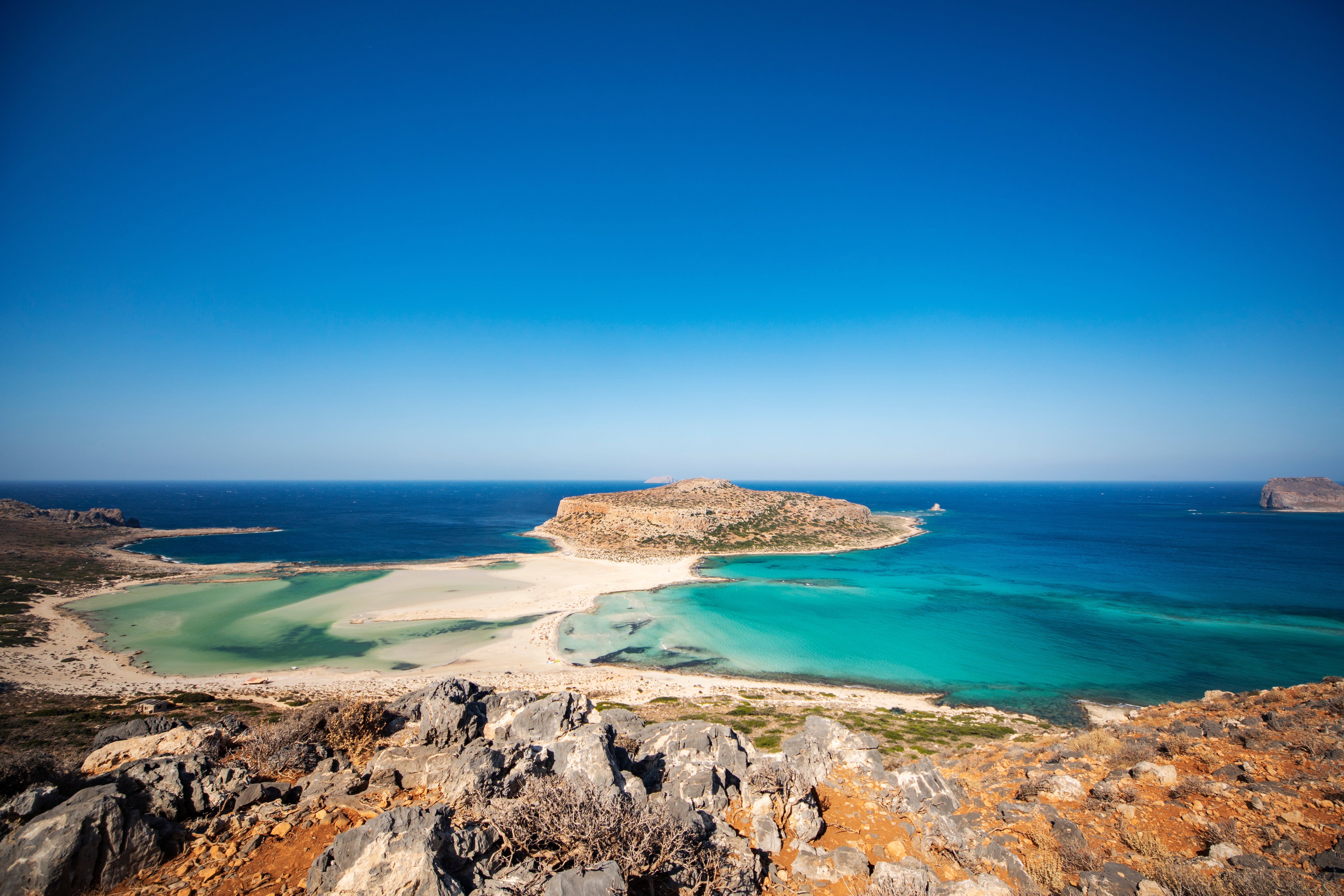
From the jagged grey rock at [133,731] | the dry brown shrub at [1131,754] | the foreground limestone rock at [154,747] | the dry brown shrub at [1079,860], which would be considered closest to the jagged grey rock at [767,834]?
the dry brown shrub at [1079,860]

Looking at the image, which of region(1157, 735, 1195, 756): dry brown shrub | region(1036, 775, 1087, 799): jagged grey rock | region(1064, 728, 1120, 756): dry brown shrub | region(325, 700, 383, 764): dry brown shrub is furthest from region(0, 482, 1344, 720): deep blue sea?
region(325, 700, 383, 764): dry brown shrub

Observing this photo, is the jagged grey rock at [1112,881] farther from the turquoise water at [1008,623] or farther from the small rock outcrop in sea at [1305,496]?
the small rock outcrop in sea at [1305,496]

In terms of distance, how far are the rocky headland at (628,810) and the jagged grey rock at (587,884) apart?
0.07ft

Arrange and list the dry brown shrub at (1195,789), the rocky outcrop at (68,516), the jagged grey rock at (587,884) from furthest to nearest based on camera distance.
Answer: the rocky outcrop at (68,516), the dry brown shrub at (1195,789), the jagged grey rock at (587,884)

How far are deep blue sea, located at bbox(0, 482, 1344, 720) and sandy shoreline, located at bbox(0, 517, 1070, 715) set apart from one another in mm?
2537

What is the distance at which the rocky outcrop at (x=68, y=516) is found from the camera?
292ft

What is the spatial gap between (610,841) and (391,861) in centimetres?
256

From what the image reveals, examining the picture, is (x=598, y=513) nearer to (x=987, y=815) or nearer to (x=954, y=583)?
(x=954, y=583)

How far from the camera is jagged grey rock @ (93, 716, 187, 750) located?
1156cm

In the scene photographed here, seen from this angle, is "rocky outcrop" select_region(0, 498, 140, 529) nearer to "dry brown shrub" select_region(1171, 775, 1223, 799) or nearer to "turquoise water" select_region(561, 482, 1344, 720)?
"turquoise water" select_region(561, 482, 1344, 720)

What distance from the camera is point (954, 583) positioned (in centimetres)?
5988

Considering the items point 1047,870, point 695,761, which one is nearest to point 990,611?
point 1047,870

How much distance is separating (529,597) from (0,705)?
32107 millimetres

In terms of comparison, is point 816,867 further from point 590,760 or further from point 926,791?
point 590,760
